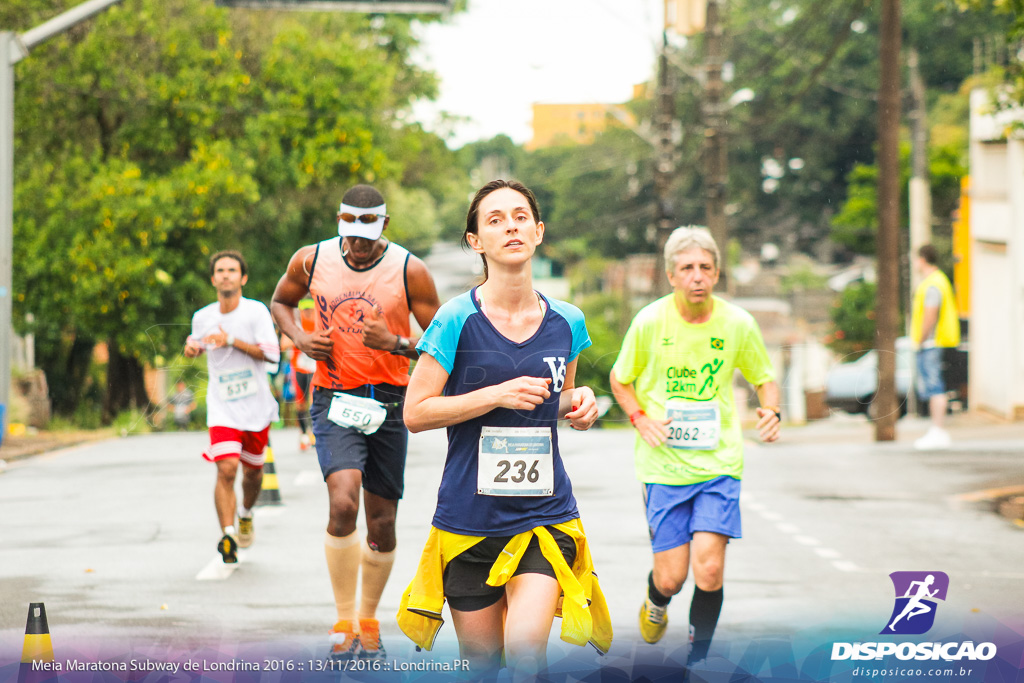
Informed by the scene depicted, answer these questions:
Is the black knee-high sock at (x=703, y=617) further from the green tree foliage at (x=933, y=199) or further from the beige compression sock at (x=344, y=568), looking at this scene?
the green tree foliage at (x=933, y=199)

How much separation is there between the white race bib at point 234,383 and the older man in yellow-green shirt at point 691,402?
281 cm

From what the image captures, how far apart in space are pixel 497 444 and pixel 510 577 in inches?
16.1

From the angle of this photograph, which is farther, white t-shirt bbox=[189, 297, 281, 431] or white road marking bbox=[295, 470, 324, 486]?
white road marking bbox=[295, 470, 324, 486]

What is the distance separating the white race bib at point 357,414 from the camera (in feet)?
18.6

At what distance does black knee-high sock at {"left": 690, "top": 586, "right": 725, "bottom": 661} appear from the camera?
5633mm

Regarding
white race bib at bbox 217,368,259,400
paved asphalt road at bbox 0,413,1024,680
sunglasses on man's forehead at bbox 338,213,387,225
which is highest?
sunglasses on man's forehead at bbox 338,213,387,225

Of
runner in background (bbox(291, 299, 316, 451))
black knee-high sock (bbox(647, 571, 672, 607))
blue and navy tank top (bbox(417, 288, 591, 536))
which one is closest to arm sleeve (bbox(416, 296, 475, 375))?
blue and navy tank top (bbox(417, 288, 591, 536))

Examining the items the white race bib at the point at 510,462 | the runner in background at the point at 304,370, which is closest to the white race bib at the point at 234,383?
the runner in background at the point at 304,370

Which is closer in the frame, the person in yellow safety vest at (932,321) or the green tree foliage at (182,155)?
the green tree foliage at (182,155)

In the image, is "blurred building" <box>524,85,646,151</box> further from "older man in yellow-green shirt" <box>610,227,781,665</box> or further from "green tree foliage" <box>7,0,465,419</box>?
"older man in yellow-green shirt" <box>610,227,781,665</box>

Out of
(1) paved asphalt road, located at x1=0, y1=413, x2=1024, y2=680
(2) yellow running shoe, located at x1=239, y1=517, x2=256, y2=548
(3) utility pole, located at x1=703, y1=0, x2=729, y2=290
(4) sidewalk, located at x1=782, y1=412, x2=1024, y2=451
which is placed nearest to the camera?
(1) paved asphalt road, located at x1=0, y1=413, x2=1024, y2=680

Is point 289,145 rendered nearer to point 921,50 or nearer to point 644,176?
point 644,176

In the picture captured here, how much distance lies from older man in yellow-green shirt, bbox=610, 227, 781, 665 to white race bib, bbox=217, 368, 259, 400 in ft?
9.22

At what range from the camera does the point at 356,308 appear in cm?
566
